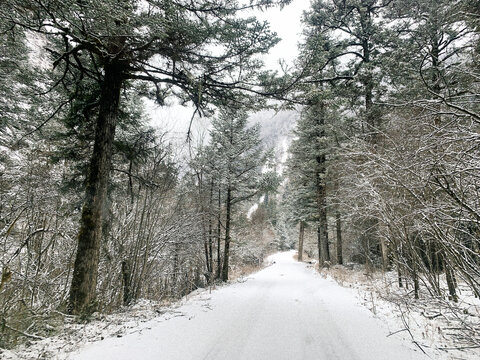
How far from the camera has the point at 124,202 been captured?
765 centimetres

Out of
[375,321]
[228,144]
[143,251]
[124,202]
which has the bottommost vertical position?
[375,321]

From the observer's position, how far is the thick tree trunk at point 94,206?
168 inches

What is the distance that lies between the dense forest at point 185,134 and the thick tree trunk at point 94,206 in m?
0.02

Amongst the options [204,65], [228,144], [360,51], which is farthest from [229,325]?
[360,51]

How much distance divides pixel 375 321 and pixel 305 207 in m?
14.8

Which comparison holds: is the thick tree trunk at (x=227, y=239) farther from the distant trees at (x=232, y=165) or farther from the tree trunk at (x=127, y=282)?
the tree trunk at (x=127, y=282)

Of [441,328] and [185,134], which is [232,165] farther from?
[441,328]

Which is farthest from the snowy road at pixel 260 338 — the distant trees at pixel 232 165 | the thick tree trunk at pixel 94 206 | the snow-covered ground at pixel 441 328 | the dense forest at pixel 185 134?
the distant trees at pixel 232 165

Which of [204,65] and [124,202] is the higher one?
[204,65]

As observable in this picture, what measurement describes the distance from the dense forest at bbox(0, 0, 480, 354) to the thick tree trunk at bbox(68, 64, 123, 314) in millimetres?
25

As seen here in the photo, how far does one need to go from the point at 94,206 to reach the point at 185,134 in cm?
356

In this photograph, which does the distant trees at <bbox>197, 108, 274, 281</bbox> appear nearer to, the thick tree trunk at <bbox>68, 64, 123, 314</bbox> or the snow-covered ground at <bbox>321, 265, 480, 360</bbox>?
the thick tree trunk at <bbox>68, 64, 123, 314</bbox>

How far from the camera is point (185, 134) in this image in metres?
7.39

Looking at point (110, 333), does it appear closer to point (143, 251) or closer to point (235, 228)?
point (143, 251)
